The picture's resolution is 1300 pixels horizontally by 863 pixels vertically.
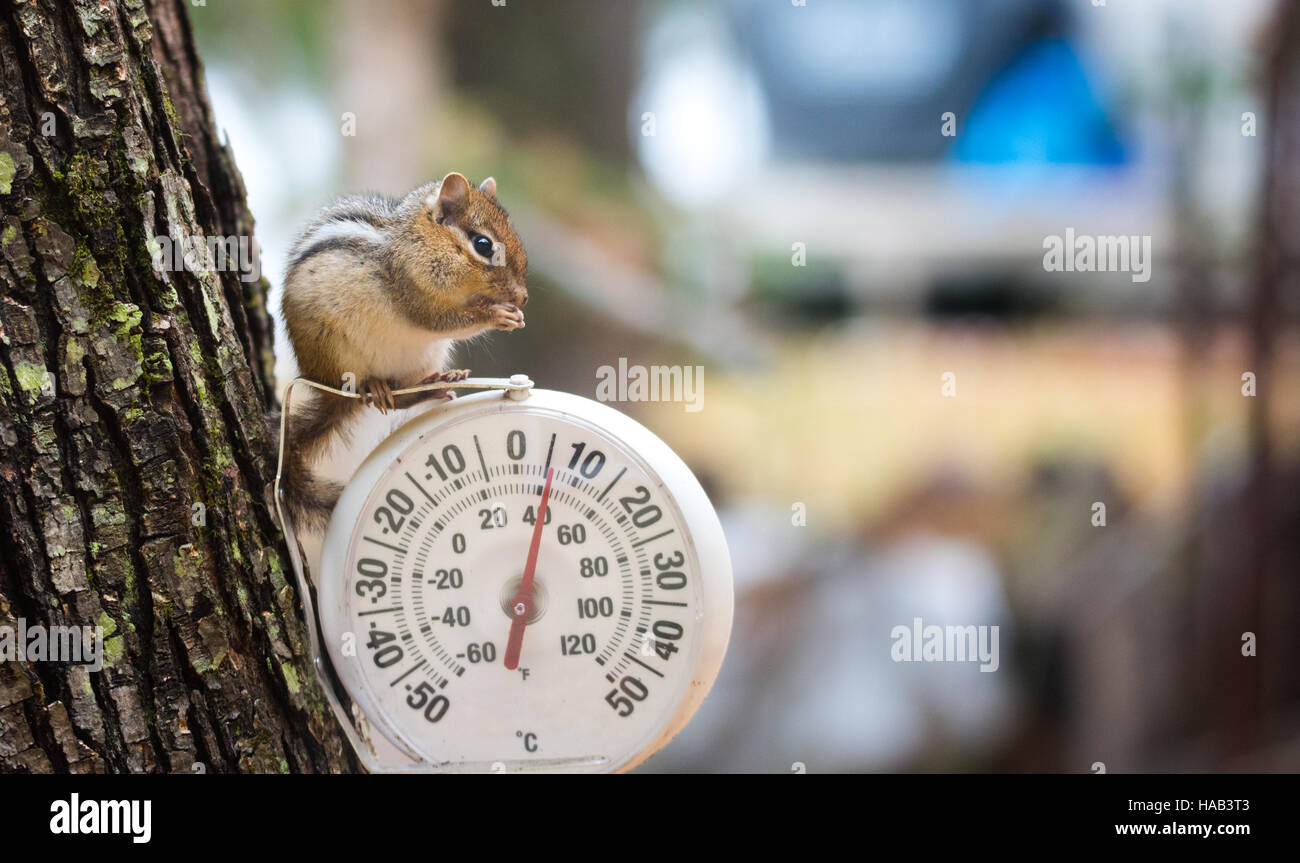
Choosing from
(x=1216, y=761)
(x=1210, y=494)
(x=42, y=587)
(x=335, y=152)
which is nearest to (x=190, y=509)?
(x=42, y=587)

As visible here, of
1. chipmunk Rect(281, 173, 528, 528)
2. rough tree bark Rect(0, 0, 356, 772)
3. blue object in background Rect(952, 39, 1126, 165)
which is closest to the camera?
rough tree bark Rect(0, 0, 356, 772)

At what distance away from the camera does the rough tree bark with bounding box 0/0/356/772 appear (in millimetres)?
675

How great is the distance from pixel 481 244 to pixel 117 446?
0.32 metres

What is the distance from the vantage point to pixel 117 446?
691 millimetres

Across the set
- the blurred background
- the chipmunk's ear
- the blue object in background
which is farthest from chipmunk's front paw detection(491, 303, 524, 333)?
the blue object in background

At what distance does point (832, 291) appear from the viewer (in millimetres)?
2967

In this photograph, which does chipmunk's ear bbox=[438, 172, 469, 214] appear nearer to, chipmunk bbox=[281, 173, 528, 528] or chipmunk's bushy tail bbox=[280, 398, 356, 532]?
chipmunk bbox=[281, 173, 528, 528]

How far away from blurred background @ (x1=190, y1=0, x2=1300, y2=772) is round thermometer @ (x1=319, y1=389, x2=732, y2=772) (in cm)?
95

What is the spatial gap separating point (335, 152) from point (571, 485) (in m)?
1.07

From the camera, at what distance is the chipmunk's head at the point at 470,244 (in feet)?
2.73

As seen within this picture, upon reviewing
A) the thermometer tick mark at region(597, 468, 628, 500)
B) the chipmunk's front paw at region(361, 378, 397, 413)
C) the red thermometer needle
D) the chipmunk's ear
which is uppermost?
the chipmunk's ear

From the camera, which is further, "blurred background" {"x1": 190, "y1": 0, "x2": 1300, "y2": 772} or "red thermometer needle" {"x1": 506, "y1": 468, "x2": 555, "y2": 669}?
"blurred background" {"x1": 190, "y1": 0, "x2": 1300, "y2": 772}

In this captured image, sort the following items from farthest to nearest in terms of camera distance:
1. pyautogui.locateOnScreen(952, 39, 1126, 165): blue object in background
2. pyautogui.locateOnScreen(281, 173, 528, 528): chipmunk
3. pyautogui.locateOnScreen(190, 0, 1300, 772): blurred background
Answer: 1. pyautogui.locateOnScreen(952, 39, 1126, 165): blue object in background
2. pyautogui.locateOnScreen(190, 0, 1300, 772): blurred background
3. pyautogui.locateOnScreen(281, 173, 528, 528): chipmunk

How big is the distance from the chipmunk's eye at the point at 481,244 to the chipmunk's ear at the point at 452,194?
0.03 m
